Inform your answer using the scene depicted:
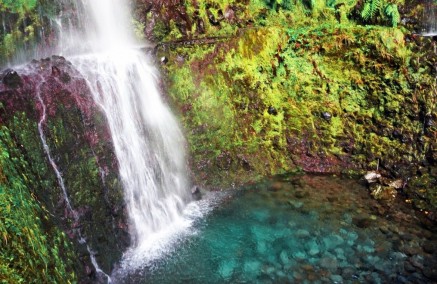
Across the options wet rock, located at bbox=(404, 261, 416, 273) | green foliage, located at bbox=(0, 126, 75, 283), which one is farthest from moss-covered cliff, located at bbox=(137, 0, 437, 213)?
green foliage, located at bbox=(0, 126, 75, 283)

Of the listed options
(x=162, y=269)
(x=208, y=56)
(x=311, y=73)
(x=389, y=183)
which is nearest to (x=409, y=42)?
(x=311, y=73)

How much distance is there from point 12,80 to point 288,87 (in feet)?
22.9

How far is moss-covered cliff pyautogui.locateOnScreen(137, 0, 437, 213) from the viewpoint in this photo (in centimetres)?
971

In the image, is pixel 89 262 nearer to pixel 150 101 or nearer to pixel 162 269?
pixel 162 269

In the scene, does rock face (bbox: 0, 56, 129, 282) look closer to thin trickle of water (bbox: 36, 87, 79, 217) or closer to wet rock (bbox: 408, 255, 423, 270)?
thin trickle of water (bbox: 36, 87, 79, 217)

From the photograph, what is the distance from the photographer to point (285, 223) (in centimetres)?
846

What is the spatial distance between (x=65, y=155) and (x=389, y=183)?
Result: 26.1ft

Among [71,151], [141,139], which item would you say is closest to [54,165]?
[71,151]

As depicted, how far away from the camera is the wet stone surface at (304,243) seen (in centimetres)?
688

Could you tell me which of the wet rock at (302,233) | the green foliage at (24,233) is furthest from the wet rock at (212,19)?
the green foliage at (24,233)

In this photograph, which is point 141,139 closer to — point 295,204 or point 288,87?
point 295,204

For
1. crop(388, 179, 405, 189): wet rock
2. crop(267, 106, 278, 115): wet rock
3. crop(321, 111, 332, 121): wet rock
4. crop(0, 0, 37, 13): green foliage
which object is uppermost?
crop(0, 0, 37, 13): green foliage

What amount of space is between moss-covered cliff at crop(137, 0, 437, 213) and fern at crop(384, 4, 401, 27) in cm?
3

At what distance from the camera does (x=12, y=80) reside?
21.3 feet
